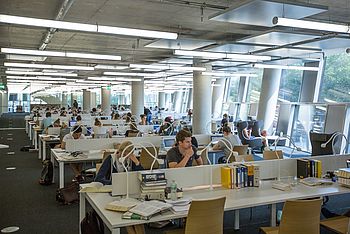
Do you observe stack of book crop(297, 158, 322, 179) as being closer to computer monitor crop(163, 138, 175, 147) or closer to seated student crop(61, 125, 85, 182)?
computer monitor crop(163, 138, 175, 147)

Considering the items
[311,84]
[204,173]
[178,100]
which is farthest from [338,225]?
[178,100]

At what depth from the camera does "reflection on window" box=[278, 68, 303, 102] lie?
41.1ft

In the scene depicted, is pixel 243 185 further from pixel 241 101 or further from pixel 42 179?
pixel 241 101

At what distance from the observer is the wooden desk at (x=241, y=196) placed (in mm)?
2936

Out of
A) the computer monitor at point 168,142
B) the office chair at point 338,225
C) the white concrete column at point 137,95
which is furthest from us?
the white concrete column at point 137,95

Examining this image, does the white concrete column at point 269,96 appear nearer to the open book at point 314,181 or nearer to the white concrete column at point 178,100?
the open book at point 314,181

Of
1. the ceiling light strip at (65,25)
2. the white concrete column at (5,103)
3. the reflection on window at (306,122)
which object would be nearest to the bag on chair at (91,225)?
the ceiling light strip at (65,25)

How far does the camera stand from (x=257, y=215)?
5.07 meters

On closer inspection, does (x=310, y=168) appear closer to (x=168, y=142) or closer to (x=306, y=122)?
(x=168, y=142)

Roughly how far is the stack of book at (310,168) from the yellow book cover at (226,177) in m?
1.14

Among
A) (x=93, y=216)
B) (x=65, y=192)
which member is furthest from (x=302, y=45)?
(x=93, y=216)

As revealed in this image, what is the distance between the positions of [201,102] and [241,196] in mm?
8130

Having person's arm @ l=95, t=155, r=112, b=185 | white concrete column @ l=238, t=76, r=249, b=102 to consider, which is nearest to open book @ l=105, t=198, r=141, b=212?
person's arm @ l=95, t=155, r=112, b=185

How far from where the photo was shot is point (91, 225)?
3373 millimetres
